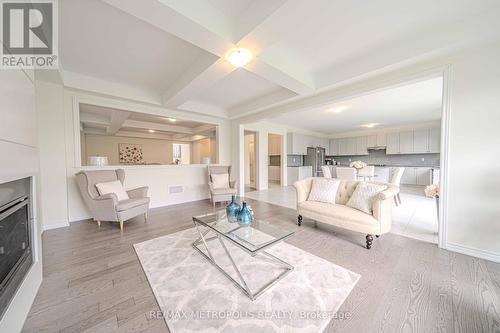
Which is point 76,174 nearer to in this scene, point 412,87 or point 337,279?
point 337,279

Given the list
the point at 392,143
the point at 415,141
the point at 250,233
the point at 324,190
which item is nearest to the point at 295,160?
the point at 392,143

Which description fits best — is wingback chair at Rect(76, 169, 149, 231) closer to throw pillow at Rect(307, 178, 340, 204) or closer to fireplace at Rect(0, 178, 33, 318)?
fireplace at Rect(0, 178, 33, 318)

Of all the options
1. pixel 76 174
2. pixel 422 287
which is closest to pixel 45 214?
pixel 76 174

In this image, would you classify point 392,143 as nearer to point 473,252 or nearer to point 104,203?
point 473,252

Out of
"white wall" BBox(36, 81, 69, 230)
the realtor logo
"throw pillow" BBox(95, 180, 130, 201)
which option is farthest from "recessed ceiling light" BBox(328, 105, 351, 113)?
"white wall" BBox(36, 81, 69, 230)

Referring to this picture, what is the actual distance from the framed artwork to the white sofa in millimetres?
7784

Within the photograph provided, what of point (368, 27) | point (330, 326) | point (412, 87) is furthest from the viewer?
point (412, 87)

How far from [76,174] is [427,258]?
5.12m

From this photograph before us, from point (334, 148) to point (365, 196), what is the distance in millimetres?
7225

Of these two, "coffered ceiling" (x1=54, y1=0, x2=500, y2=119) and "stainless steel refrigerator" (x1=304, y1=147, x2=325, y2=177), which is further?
"stainless steel refrigerator" (x1=304, y1=147, x2=325, y2=177)

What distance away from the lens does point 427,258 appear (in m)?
1.93

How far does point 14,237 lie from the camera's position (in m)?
1.26

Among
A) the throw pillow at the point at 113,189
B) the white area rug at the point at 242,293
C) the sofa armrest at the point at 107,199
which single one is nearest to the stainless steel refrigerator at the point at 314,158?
the white area rug at the point at 242,293

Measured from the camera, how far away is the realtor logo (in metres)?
1.17
